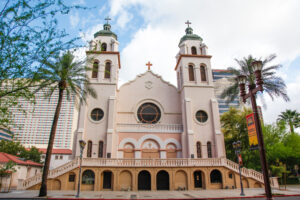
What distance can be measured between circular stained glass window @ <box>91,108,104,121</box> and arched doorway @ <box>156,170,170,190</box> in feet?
31.1

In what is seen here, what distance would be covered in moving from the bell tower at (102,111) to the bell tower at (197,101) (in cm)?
887

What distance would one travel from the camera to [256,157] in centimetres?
2942

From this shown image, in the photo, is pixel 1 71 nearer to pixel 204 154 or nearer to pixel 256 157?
pixel 204 154

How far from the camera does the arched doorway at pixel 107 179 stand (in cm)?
2132

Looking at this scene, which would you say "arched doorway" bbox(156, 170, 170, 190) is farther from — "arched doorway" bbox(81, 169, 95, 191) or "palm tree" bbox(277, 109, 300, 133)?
"palm tree" bbox(277, 109, 300, 133)

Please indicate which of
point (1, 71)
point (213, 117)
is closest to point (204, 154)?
point (213, 117)

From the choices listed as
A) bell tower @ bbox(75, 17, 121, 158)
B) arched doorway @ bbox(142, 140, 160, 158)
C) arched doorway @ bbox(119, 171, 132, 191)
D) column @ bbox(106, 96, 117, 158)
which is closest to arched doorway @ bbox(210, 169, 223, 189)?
arched doorway @ bbox(142, 140, 160, 158)

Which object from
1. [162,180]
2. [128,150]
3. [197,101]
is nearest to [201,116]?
[197,101]

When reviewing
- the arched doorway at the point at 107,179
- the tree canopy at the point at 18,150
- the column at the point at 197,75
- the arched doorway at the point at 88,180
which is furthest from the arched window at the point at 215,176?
the tree canopy at the point at 18,150

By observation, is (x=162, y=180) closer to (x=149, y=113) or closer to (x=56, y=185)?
(x=149, y=113)

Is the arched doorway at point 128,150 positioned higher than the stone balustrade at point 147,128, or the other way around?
the stone balustrade at point 147,128

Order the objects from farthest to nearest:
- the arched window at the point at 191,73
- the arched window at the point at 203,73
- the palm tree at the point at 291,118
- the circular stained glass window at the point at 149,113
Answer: the palm tree at the point at 291,118
the arched window at the point at 203,73
the arched window at the point at 191,73
the circular stained glass window at the point at 149,113

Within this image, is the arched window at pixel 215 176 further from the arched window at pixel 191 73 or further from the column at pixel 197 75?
the arched window at pixel 191 73

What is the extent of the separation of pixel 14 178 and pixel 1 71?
76.2 feet
